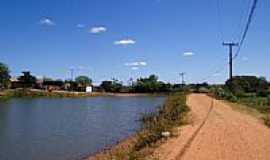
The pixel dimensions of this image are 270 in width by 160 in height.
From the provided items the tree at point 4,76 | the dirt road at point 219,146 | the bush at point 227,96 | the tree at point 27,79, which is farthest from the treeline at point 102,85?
the dirt road at point 219,146

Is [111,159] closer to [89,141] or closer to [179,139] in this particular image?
[179,139]

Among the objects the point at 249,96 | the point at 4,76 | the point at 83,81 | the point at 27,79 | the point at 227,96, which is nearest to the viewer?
the point at 227,96

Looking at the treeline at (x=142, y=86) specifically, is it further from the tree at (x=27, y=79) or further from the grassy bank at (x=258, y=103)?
the grassy bank at (x=258, y=103)

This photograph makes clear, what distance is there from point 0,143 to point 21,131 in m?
6.03

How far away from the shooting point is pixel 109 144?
23.4 meters

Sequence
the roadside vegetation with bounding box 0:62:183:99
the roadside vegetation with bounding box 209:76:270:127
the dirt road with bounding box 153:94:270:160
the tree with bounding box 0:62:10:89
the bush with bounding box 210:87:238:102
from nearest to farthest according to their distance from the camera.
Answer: the dirt road with bounding box 153:94:270:160 < the roadside vegetation with bounding box 209:76:270:127 < the bush with bounding box 210:87:238:102 < the tree with bounding box 0:62:10:89 < the roadside vegetation with bounding box 0:62:183:99

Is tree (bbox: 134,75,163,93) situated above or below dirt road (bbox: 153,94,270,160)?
above

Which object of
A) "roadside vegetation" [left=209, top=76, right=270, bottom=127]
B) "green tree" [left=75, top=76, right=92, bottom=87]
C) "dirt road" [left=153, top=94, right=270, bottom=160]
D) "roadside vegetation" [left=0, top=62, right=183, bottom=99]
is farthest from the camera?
"green tree" [left=75, top=76, right=92, bottom=87]

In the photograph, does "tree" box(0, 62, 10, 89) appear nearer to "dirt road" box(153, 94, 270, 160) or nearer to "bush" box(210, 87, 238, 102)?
"bush" box(210, 87, 238, 102)

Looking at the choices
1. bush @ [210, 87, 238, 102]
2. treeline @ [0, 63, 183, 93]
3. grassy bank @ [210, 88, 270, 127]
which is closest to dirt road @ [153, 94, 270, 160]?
grassy bank @ [210, 88, 270, 127]

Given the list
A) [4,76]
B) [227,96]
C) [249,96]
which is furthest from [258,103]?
[4,76]

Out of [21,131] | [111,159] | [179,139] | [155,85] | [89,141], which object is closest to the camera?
[111,159]

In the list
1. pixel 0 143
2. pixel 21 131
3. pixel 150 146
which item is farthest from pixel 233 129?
pixel 21 131

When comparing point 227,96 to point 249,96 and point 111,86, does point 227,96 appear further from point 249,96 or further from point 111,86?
point 111,86
